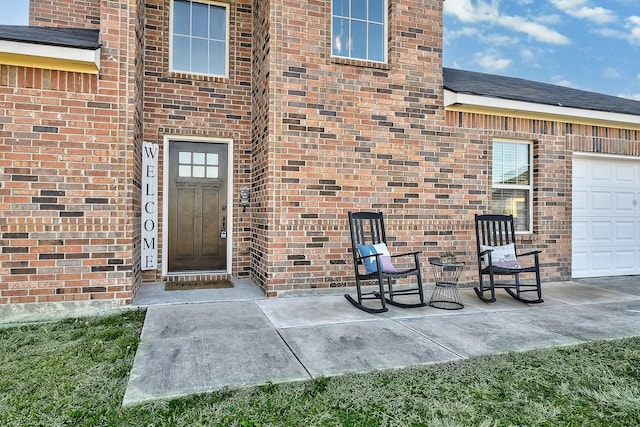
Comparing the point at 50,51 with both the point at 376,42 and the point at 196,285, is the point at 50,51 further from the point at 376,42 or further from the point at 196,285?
the point at 376,42

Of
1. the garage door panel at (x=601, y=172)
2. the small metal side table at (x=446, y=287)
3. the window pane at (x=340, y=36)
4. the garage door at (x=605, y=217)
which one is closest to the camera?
the small metal side table at (x=446, y=287)

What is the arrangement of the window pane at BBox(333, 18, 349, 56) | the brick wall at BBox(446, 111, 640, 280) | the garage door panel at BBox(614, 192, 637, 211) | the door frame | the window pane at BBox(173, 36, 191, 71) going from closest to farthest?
the window pane at BBox(333, 18, 349, 56) < the door frame < the window pane at BBox(173, 36, 191, 71) < the brick wall at BBox(446, 111, 640, 280) < the garage door panel at BBox(614, 192, 637, 211)

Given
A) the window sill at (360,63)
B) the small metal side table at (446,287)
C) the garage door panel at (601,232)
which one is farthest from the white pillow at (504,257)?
the window sill at (360,63)

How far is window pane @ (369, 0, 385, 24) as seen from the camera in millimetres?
5914

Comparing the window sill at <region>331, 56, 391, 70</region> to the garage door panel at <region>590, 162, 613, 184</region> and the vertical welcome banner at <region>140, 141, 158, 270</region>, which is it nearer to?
the vertical welcome banner at <region>140, 141, 158, 270</region>

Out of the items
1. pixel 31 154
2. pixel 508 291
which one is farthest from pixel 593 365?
pixel 31 154

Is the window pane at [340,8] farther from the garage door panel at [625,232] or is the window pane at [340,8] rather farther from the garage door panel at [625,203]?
the garage door panel at [625,232]

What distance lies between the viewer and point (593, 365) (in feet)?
10.0

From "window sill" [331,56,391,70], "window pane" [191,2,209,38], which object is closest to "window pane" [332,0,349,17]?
"window sill" [331,56,391,70]

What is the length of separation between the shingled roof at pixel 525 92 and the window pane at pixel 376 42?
1.13 m

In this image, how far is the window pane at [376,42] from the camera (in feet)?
19.3

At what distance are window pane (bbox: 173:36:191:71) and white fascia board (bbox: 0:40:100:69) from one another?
1.71 meters

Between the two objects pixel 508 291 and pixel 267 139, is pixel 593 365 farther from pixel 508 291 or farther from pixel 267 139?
pixel 267 139

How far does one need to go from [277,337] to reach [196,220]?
3127mm
